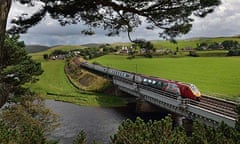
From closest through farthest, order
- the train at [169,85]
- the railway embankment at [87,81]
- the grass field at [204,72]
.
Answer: the train at [169,85]
the grass field at [204,72]
the railway embankment at [87,81]

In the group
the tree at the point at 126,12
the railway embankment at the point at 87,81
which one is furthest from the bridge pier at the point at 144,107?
the tree at the point at 126,12

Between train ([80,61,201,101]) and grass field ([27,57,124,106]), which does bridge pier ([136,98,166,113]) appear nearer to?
train ([80,61,201,101])

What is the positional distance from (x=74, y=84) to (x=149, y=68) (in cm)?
2462

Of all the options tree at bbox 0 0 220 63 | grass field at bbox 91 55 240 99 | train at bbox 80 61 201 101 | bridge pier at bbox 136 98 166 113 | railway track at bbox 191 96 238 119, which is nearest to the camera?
tree at bbox 0 0 220 63

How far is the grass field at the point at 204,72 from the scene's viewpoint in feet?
183

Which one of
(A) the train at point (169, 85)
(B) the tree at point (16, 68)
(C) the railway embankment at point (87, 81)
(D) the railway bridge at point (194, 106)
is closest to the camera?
(D) the railway bridge at point (194, 106)

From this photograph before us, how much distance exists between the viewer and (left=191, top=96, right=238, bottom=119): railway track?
98.2 feet

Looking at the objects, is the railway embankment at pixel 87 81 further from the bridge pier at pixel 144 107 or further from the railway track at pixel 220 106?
the railway track at pixel 220 106

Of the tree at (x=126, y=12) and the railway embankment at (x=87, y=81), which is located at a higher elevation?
the tree at (x=126, y=12)

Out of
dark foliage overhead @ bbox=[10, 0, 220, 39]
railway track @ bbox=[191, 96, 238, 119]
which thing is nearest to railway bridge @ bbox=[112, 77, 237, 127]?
railway track @ bbox=[191, 96, 238, 119]

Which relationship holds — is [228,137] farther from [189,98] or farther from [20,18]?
[189,98]

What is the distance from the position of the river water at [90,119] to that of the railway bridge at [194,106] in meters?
4.13

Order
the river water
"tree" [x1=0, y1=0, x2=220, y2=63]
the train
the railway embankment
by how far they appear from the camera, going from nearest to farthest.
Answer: "tree" [x1=0, y1=0, x2=220, y2=63]
the river water
the train
the railway embankment

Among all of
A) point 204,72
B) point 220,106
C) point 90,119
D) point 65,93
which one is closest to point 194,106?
point 220,106
